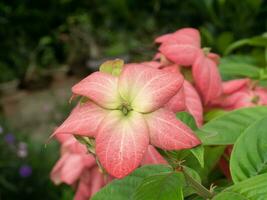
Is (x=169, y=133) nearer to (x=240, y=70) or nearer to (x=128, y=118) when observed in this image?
(x=128, y=118)

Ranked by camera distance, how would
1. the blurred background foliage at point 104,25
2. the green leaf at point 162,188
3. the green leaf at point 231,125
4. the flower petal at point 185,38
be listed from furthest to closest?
the blurred background foliage at point 104,25 < the flower petal at point 185,38 < the green leaf at point 231,125 < the green leaf at point 162,188

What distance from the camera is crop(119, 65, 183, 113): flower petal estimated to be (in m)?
0.48

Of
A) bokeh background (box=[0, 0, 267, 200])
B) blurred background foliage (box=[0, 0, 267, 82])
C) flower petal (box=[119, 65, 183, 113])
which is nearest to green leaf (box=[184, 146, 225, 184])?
flower petal (box=[119, 65, 183, 113])

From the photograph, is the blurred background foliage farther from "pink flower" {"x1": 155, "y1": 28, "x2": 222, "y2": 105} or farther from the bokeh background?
"pink flower" {"x1": 155, "y1": 28, "x2": 222, "y2": 105}

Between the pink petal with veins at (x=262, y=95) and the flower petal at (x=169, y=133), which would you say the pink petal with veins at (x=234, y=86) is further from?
the flower petal at (x=169, y=133)

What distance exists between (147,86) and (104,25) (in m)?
2.44

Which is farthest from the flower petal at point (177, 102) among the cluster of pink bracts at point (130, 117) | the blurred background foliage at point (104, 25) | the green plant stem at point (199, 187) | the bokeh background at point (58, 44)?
the blurred background foliage at point (104, 25)

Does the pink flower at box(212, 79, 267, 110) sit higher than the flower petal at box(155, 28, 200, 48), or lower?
lower

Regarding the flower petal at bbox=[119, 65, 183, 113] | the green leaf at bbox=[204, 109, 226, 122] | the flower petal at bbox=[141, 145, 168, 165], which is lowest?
the green leaf at bbox=[204, 109, 226, 122]

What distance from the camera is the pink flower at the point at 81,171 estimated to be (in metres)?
0.64

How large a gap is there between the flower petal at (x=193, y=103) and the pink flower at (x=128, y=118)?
0.13m

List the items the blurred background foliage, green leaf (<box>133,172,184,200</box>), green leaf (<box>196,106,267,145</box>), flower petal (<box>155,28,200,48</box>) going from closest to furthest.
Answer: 1. green leaf (<box>133,172,184,200</box>)
2. green leaf (<box>196,106,267,145</box>)
3. flower petal (<box>155,28,200,48</box>)
4. the blurred background foliage

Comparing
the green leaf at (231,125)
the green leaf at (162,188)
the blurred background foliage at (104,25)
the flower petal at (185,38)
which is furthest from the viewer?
the blurred background foliage at (104,25)

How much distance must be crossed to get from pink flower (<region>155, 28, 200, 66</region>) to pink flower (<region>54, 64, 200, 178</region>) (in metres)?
0.15
